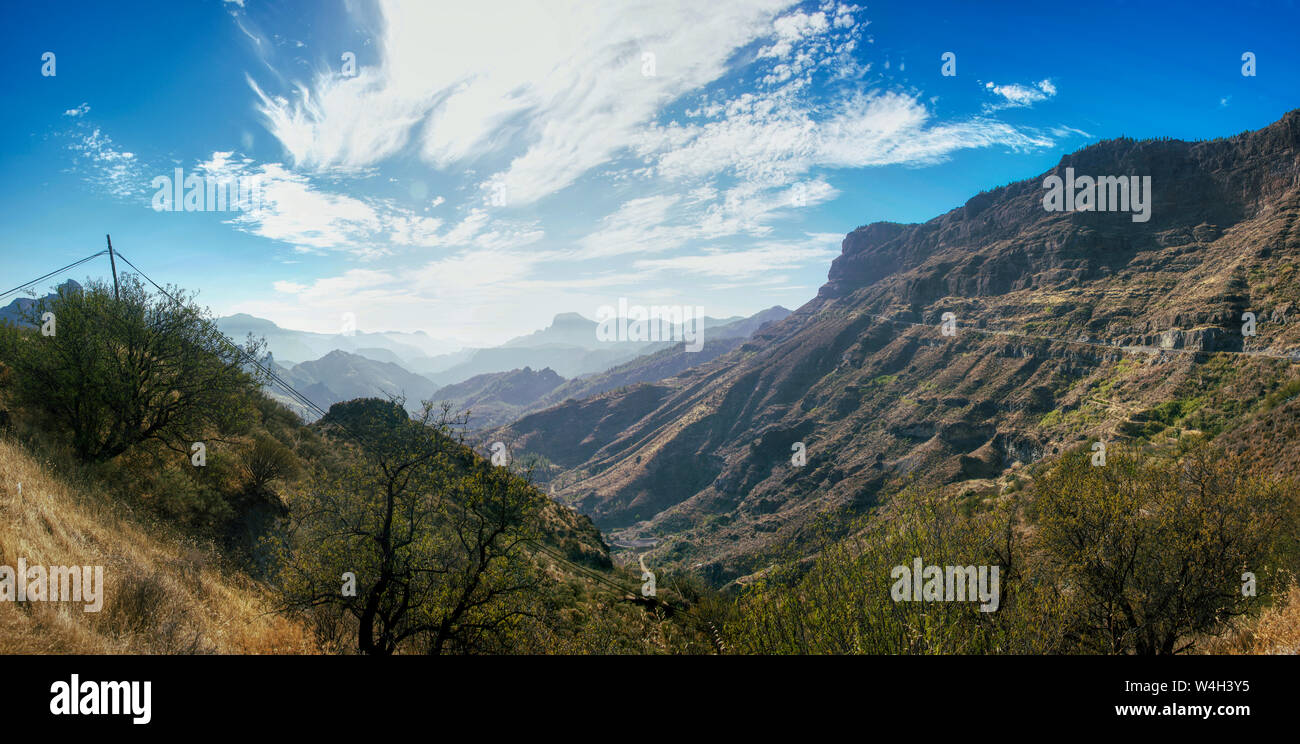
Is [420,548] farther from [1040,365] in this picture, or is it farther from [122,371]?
[1040,365]

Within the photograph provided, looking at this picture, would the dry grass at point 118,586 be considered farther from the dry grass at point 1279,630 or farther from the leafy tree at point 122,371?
the dry grass at point 1279,630

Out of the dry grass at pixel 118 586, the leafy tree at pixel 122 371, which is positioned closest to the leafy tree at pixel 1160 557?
the dry grass at pixel 118 586

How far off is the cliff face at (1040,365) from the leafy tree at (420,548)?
129 feet

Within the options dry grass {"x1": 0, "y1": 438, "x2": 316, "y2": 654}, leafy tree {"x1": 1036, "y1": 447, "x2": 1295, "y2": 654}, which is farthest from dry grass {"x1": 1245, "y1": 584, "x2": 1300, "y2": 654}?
dry grass {"x1": 0, "y1": 438, "x2": 316, "y2": 654}

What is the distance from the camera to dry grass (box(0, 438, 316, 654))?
7.63 meters

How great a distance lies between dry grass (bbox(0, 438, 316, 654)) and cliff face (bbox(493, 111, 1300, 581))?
44.7 meters

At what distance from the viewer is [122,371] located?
1872 centimetres

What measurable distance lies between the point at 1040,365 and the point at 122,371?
14636 cm

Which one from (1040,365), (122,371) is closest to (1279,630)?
(122,371)

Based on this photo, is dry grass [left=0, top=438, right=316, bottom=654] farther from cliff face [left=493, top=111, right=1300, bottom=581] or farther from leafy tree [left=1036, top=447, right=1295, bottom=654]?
cliff face [left=493, top=111, right=1300, bottom=581]

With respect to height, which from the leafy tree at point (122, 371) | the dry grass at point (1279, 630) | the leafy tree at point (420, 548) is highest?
the leafy tree at point (122, 371)

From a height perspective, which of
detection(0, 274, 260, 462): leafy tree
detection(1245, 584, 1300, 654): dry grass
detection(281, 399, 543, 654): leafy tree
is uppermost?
detection(0, 274, 260, 462): leafy tree

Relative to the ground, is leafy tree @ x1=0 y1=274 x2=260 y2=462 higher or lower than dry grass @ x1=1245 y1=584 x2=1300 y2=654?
higher

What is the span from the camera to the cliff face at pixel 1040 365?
76250 millimetres
